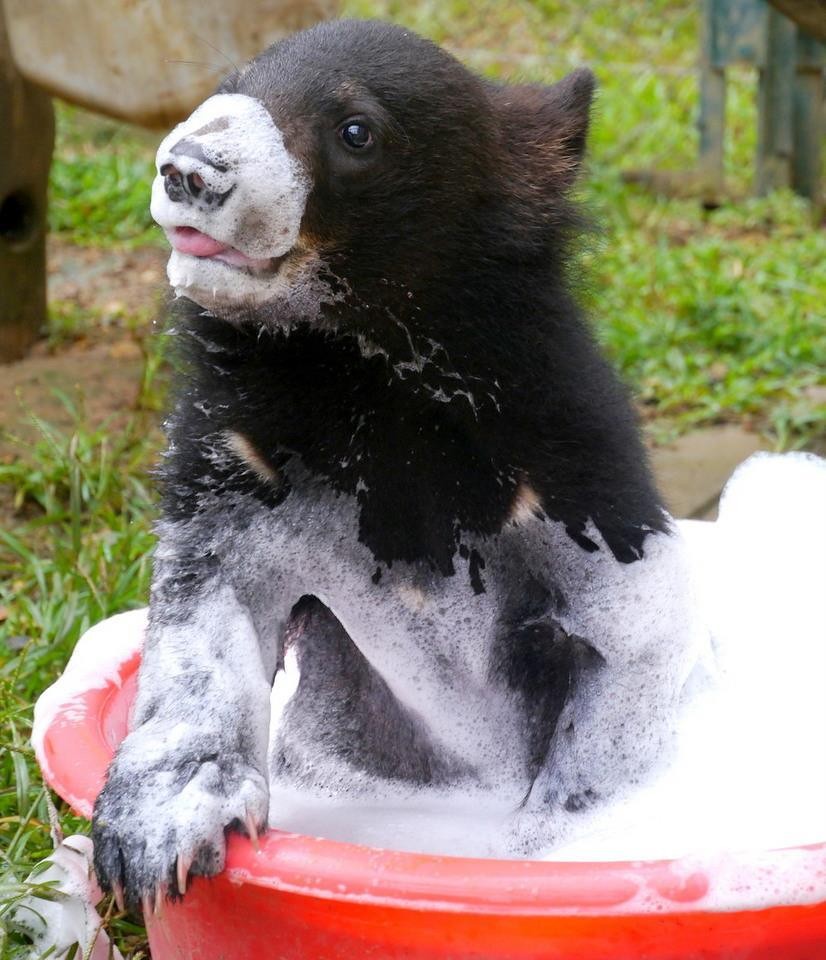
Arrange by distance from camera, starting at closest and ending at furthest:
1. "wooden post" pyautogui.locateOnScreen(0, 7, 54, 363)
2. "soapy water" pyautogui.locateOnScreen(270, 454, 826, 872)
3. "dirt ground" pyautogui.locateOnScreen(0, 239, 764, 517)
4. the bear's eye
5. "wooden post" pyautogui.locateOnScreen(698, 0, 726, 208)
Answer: the bear's eye, "soapy water" pyautogui.locateOnScreen(270, 454, 826, 872), "dirt ground" pyautogui.locateOnScreen(0, 239, 764, 517), "wooden post" pyautogui.locateOnScreen(0, 7, 54, 363), "wooden post" pyautogui.locateOnScreen(698, 0, 726, 208)

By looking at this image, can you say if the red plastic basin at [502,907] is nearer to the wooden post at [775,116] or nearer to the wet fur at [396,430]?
the wet fur at [396,430]

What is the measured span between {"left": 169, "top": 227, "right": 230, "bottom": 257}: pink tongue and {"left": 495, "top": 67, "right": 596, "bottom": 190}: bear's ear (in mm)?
461


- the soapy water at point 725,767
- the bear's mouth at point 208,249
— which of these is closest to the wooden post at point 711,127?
the soapy water at point 725,767

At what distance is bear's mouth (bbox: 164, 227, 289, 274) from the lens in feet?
5.15

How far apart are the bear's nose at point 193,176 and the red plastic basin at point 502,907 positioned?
65 centimetres

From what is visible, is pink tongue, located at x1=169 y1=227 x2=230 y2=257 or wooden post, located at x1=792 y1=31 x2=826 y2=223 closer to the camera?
pink tongue, located at x1=169 y1=227 x2=230 y2=257

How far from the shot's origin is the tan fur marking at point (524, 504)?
183 cm

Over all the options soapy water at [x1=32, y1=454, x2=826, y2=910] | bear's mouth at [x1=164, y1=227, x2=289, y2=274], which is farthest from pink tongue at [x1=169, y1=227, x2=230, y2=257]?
soapy water at [x1=32, y1=454, x2=826, y2=910]

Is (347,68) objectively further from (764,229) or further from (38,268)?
(764,229)

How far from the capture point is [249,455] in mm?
1807

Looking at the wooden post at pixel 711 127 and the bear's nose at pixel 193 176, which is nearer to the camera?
the bear's nose at pixel 193 176

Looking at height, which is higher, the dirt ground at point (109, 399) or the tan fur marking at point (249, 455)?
the tan fur marking at point (249, 455)

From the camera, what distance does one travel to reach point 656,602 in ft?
6.16

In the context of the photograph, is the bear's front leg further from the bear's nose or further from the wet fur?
the bear's nose
